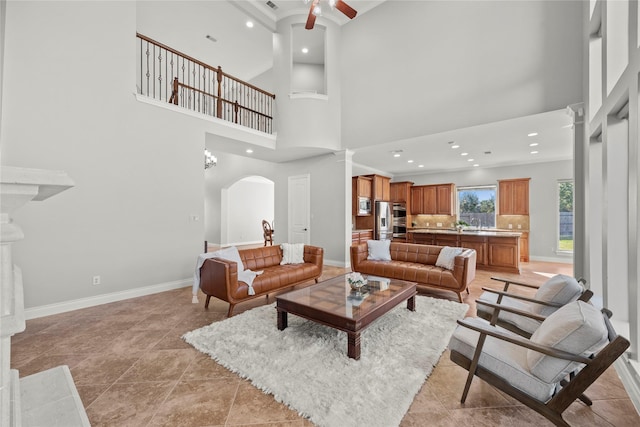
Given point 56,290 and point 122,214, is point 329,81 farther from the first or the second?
point 56,290

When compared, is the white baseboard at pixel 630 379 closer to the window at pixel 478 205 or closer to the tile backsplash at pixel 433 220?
the window at pixel 478 205

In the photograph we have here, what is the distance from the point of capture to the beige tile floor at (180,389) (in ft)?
5.30

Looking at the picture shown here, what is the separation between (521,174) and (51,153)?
1011cm

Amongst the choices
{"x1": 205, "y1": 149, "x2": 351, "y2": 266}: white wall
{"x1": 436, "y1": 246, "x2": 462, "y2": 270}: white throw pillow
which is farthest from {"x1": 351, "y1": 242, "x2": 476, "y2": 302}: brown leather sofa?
{"x1": 205, "y1": 149, "x2": 351, "y2": 266}: white wall

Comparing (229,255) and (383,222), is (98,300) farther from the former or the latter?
(383,222)

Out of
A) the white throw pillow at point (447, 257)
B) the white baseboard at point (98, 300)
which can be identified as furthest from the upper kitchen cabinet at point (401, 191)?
the white baseboard at point (98, 300)

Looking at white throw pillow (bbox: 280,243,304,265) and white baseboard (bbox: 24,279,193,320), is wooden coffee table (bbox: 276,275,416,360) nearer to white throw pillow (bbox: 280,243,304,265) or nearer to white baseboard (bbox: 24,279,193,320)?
white throw pillow (bbox: 280,243,304,265)

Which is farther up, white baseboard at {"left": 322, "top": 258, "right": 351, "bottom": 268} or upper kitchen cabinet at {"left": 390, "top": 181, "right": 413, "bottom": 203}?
upper kitchen cabinet at {"left": 390, "top": 181, "right": 413, "bottom": 203}

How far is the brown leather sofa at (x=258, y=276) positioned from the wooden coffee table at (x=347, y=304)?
2.32 ft

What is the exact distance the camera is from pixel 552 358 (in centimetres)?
144

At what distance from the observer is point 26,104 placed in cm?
309

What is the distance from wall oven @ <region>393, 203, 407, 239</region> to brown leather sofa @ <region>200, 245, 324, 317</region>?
5.04 metres

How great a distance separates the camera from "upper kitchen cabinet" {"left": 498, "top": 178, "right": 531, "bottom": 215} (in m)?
7.35

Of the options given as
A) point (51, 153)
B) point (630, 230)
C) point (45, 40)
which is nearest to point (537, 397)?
point (630, 230)
